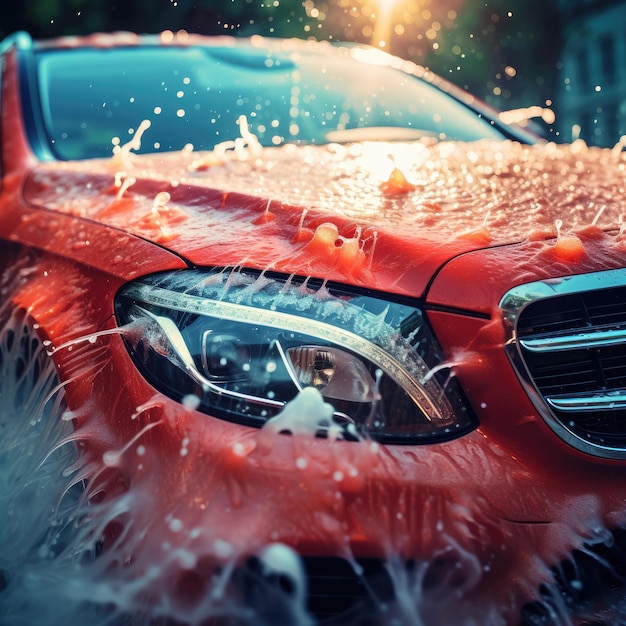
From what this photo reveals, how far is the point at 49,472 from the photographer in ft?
5.94

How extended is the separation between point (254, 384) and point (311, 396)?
11 cm

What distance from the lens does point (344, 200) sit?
81.0 inches

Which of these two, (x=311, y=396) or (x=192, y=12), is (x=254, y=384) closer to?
(x=311, y=396)

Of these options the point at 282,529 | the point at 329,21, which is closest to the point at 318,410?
the point at 282,529

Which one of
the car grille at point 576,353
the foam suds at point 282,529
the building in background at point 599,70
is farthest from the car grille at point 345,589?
the building in background at point 599,70

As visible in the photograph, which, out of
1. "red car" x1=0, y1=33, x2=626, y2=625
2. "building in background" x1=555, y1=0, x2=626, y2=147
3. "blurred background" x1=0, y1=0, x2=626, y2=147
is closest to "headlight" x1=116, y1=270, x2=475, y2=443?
"red car" x1=0, y1=33, x2=626, y2=625

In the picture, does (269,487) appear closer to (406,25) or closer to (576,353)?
(576,353)

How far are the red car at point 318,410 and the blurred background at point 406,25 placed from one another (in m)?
4.17

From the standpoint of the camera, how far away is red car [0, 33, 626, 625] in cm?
149

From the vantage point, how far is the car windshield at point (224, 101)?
3.06m

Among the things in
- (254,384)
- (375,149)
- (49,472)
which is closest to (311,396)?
(254,384)

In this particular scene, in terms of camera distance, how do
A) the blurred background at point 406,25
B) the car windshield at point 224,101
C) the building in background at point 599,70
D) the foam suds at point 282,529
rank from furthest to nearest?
the building in background at point 599,70
the blurred background at point 406,25
the car windshield at point 224,101
the foam suds at point 282,529

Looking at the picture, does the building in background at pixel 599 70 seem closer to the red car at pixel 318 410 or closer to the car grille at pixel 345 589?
the red car at pixel 318 410

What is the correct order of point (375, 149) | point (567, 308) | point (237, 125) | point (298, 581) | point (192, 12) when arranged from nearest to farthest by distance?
point (298, 581)
point (567, 308)
point (375, 149)
point (237, 125)
point (192, 12)
